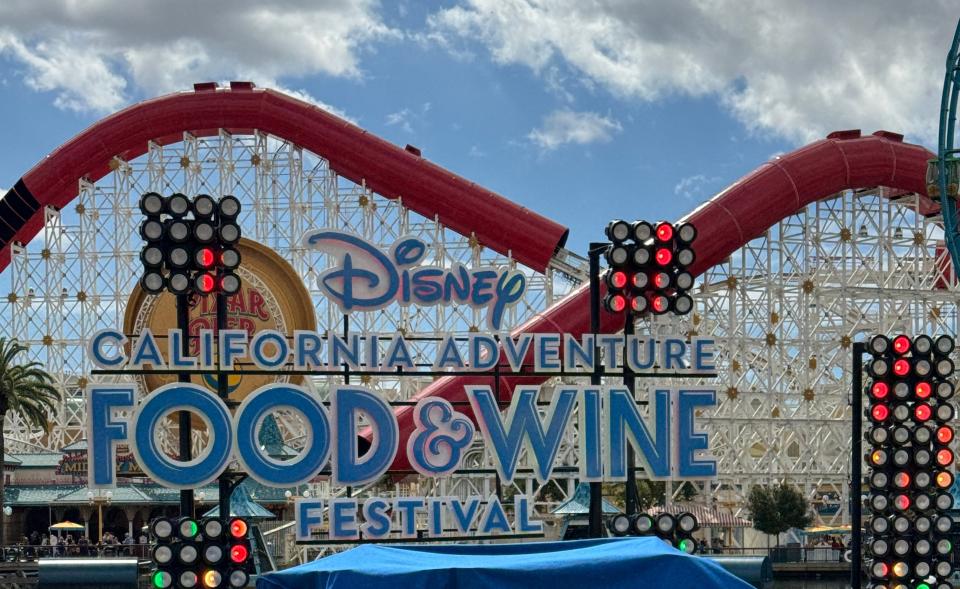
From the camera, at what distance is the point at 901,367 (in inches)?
880

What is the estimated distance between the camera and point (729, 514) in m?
49.4

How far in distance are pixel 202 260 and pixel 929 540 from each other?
11681 millimetres

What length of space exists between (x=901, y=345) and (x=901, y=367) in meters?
0.34

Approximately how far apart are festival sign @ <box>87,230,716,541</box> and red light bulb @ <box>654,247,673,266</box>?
2210mm

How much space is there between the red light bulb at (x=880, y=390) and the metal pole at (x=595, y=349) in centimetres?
445

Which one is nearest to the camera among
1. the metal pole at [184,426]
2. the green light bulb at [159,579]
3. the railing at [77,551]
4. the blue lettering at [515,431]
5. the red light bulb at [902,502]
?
the green light bulb at [159,579]

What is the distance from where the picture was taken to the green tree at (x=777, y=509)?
158 feet

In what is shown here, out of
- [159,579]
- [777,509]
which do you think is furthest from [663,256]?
[777,509]

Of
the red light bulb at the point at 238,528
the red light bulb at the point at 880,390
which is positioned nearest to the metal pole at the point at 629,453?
the red light bulb at the point at 880,390

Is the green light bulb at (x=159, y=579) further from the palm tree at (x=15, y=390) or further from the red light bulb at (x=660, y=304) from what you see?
the palm tree at (x=15, y=390)

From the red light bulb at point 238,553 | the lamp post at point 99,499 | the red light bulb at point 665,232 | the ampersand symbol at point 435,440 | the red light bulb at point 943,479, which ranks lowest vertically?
the lamp post at point 99,499

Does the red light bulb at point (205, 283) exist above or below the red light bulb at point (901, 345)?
above

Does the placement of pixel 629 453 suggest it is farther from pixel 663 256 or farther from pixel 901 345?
pixel 901 345

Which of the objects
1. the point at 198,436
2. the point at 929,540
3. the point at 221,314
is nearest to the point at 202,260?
the point at 221,314
